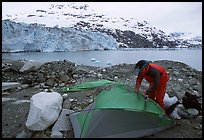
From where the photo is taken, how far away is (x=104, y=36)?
48219 millimetres

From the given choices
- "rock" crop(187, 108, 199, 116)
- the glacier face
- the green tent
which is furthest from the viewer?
the glacier face

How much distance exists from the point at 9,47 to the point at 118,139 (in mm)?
38868

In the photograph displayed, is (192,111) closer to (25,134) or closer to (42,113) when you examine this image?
(42,113)

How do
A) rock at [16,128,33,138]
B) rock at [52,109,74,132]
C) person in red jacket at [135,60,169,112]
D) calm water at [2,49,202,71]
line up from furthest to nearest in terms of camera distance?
1. calm water at [2,49,202,71]
2. person in red jacket at [135,60,169,112]
3. rock at [52,109,74,132]
4. rock at [16,128,33,138]

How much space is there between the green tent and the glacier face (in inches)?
1415

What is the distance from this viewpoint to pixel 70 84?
24.4 feet

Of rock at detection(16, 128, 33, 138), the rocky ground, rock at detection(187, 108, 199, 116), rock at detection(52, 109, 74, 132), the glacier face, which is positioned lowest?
the glacier face

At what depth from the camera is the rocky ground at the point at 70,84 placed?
423 centimetres

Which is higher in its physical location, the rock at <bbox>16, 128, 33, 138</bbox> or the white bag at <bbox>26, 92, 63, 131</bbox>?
the white bag at <bbox>26, 92, 63, 131</bbox>

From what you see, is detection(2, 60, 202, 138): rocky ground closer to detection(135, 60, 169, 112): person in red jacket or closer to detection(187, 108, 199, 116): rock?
detection(187, 108, 199, 116): rock

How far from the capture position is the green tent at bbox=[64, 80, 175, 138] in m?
3.87

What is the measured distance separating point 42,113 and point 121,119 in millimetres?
1303

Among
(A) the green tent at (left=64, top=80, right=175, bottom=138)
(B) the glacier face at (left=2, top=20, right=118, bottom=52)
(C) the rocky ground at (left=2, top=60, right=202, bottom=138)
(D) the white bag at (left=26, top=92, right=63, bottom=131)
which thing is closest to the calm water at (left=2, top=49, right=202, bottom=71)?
(B) the glacier face at (left=2, top=20, right=118, bottom=52)

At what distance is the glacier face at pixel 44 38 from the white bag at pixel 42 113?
1389 inches
